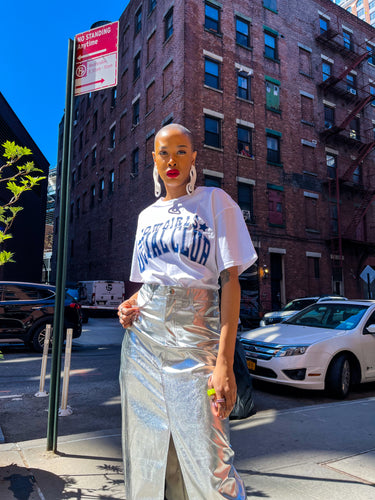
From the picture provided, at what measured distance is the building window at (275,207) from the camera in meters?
20.9

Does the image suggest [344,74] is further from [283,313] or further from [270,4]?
[283,313]

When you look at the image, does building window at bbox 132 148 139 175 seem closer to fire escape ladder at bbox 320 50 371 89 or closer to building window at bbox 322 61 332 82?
fire escape ladder at bbox 320 50 371 89

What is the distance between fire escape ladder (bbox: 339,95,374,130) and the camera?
78.0ft

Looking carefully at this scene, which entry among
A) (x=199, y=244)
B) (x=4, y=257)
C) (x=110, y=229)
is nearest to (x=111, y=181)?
(x=110, y=229)

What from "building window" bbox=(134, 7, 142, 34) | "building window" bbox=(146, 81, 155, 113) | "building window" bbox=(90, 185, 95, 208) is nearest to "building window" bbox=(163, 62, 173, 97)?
"building window" bbox=(146, 81, 155, 113)

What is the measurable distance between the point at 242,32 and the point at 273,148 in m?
6.57

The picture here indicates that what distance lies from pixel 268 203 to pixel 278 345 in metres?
15.6

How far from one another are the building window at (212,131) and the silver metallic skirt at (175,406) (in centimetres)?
1832

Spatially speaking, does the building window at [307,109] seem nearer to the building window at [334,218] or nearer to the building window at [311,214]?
the building window at [311,214]

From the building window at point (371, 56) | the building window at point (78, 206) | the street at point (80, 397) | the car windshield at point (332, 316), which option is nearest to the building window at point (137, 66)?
the building window at point (78, 206)

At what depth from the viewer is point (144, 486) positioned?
5.72ft

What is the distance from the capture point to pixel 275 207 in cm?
2116

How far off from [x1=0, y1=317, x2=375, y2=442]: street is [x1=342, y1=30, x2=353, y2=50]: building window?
85.4 feet

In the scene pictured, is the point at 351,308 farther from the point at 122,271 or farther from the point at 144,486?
the point at 122,271
